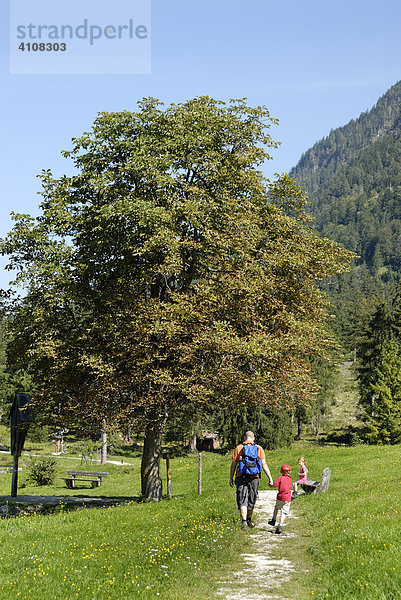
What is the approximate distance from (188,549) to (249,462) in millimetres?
2586

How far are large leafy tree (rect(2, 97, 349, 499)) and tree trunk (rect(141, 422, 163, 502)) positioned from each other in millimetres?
52

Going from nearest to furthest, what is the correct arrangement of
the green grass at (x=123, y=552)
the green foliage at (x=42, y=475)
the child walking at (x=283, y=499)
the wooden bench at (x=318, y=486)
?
the green grass at (x=123, y=552)
the child walking at (x=283, y=499)
the wooden bench at (x=318, y=486)
the green foliage at (x=42, y=475)

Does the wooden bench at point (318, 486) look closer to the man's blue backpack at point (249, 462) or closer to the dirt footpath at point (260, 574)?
the dirt footpath at point (260, 574)

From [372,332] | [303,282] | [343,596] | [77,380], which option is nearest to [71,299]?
[77,380]

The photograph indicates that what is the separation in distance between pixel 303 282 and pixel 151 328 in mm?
6632

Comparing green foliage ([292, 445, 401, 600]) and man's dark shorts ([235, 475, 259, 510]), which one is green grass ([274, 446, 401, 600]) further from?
man's dark shorts ([235, 475, 259, 510])

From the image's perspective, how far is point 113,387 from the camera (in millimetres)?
20594

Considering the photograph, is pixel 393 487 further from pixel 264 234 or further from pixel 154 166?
pixel 154 166

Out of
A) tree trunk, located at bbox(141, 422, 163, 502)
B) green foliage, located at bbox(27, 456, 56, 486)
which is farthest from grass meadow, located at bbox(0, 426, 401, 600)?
green foliage, located at bbox(27, 456, 56, 486)

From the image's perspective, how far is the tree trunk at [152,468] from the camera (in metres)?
23.4

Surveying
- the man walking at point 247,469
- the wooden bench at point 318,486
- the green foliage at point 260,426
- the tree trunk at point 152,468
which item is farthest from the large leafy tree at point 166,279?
the green foliage at point 260,426

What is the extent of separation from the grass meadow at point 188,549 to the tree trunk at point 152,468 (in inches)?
125

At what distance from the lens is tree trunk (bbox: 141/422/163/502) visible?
23391 millimetres

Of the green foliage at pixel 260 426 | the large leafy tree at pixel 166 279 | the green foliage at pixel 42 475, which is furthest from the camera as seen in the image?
the green foliage at pixel 260 426
